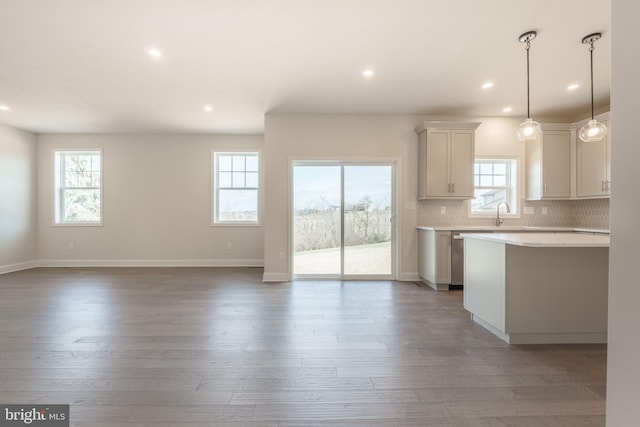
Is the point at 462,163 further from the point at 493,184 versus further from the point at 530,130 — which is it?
the point at 530,130

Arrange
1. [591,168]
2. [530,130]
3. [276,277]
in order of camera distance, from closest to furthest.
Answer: [530,130]
[591,168]
[276,277]

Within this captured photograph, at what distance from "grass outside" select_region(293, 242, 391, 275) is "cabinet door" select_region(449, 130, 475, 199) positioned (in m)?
1.48

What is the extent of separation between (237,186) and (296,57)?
373cm

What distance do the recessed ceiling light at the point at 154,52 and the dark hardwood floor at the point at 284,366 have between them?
2.74 metres

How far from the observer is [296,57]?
128 inches

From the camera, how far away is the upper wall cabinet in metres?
Result: 4.77

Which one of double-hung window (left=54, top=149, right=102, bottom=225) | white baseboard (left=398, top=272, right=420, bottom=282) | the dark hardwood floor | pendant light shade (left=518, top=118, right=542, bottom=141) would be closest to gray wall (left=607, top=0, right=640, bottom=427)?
the dark hardwood floor

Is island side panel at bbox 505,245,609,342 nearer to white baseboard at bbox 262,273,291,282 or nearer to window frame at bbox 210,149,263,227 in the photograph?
white baseboard at bbox 262,273,291,282

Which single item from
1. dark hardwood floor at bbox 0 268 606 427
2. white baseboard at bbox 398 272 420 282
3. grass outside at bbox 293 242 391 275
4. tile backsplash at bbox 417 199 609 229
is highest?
tile backsplash at bbox 417 199 609 229

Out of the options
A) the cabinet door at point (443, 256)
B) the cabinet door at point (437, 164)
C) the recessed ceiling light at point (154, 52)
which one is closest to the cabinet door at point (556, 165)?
the cabinet door at point (437, 164)

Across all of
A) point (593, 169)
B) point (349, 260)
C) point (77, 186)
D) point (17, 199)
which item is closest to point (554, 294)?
point (349, 260)

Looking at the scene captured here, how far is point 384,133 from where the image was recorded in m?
5.09

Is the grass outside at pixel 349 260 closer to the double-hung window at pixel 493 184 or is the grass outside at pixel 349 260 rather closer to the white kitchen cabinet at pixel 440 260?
the white kitchen cabinet at pixel 440 260

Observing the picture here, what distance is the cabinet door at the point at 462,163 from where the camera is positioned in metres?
4.79
